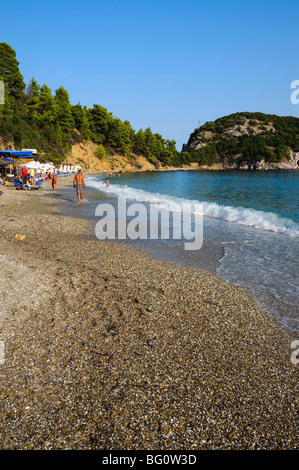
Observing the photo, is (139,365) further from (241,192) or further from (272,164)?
(272,164)

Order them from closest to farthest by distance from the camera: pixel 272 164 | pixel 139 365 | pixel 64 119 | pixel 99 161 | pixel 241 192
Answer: pixel 139 365 → pixel 241 192 → pixel 64 119 → pixel 99 161 → pixel 272 164

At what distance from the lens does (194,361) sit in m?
3.74

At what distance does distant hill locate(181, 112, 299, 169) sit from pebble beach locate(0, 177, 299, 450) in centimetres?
15163

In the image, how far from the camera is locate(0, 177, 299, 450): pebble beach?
271 cm

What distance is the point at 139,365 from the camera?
3.63 m

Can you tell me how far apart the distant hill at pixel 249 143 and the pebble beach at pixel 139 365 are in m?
152

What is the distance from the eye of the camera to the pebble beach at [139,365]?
2.71m

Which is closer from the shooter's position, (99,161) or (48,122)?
(48,122)

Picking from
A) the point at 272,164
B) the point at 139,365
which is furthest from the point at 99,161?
the point at 139,365

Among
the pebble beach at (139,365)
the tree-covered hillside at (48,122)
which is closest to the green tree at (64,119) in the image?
the tree-covered hillside at (48,122)

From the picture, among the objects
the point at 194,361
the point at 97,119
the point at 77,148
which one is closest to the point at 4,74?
the point at 77,148

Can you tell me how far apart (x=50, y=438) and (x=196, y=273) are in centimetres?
504

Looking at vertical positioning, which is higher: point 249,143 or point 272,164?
point 249,143

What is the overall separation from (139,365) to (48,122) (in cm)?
7559
